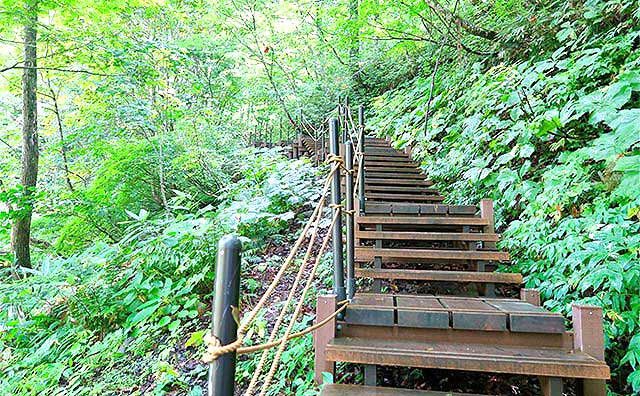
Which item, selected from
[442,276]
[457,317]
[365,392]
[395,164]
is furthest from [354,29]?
[365,392]

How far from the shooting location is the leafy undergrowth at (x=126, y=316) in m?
2.47

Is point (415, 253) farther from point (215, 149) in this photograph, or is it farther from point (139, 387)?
point (215, 149)

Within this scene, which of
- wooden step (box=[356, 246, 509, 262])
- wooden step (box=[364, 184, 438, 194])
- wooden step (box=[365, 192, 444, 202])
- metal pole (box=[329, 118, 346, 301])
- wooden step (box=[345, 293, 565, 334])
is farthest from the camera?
wooden step (box=[364, 184, 438, 194])

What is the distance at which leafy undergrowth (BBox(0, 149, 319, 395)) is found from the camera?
8.12 feet

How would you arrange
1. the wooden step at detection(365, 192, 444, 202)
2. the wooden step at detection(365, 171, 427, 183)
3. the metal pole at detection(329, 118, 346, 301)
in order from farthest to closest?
1. the wooden step at detection(365, 171, 427, 183)
2. the wooden step at detection(365, 192, 444, 202)
3. the metal pole at detection(329, 118, 346, 301)

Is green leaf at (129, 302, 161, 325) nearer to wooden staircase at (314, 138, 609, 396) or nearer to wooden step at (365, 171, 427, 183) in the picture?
wooden staircase at (314, 138, 609, 396)

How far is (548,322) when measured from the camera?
1589 mm

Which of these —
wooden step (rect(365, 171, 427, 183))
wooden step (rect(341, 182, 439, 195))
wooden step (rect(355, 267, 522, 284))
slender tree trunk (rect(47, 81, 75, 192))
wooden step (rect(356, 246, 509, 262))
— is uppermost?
slender tree trunk (rect(47, 81, 75, 192))

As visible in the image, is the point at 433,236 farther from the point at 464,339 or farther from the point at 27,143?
the point at 27,143

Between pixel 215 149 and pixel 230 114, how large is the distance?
247cm

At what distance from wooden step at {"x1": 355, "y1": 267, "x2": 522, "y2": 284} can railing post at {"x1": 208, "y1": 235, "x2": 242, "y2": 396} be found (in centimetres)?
184

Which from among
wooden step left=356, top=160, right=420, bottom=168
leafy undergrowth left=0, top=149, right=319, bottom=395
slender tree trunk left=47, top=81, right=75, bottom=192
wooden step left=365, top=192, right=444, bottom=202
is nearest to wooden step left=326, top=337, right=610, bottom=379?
leafy undergrowth left=0, top=149, right=319, bottom=395

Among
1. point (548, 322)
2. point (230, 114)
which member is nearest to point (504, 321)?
point (548, 322)

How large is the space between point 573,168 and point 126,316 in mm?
4301
